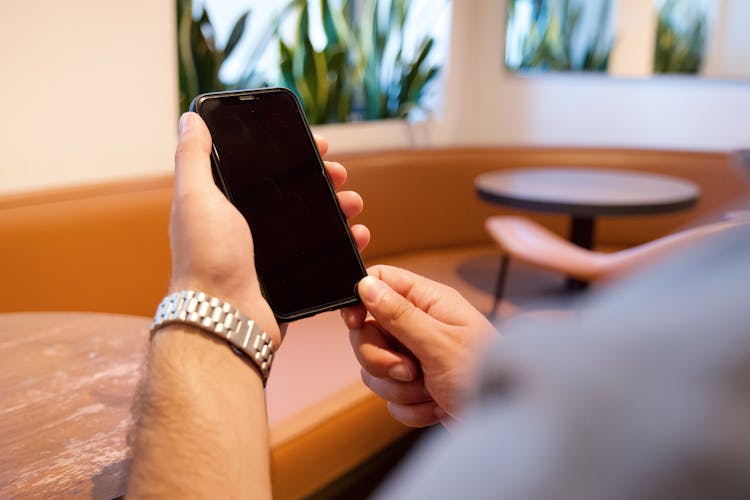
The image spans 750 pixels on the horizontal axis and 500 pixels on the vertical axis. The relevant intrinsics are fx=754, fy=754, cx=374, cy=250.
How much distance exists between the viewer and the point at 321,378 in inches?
76.0

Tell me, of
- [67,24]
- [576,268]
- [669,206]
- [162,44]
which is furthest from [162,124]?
[669,206]

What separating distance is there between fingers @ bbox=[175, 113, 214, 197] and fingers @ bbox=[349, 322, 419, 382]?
278mm

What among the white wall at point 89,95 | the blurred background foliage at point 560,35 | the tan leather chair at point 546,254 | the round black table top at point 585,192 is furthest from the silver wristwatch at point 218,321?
the blurred background foliage at point 560,35

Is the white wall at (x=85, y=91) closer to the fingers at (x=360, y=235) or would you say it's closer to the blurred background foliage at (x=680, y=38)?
the fingers at (x=360, y=235)

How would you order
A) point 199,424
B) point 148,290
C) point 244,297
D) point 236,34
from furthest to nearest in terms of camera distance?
point 236,34 → point 148,290 → point 244,297 → point 199,424

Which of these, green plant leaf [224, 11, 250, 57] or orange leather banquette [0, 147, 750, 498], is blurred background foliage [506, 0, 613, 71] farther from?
green plant leaf [224, 11, 250, 57]

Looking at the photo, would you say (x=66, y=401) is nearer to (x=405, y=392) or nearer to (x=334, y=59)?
(x=405, y=392)

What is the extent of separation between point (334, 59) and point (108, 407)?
226 cm

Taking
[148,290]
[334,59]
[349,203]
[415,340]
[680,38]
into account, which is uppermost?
[680,38]

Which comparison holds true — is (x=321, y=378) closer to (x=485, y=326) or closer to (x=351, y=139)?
(x=485, y=326)

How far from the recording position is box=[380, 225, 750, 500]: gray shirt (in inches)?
8.1

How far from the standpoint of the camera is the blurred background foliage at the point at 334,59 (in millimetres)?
2643

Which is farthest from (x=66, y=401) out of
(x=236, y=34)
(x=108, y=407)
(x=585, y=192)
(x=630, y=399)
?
(x=585, y=192)

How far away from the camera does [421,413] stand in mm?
1020
